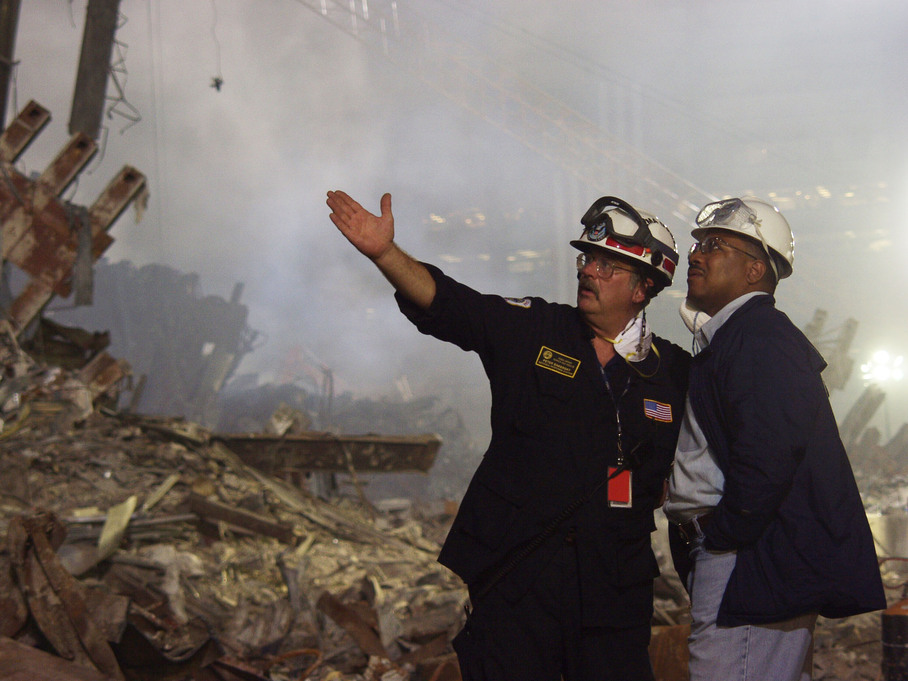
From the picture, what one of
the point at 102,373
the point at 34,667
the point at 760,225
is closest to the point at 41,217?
the point at 102,373

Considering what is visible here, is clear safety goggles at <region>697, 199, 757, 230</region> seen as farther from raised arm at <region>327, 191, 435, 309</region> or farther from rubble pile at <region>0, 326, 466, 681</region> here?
rubble pile at <region>0, 326, 466, 681</region>

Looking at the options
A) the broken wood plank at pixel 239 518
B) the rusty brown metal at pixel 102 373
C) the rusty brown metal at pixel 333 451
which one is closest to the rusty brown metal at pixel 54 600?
the broken wood plank at pixel 239 518

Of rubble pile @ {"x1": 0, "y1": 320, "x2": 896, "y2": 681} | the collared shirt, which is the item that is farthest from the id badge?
rubble pile @ {"x1": 0, "y1": 320, "x2": 896, "y2": 681}

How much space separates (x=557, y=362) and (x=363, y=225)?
0.80m

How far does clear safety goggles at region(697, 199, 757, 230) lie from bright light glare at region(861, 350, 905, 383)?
3181 cm

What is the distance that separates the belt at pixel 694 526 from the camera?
206 cm

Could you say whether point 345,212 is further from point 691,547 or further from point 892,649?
point 892,649

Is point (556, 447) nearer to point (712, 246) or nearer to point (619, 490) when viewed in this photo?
point (619, 490)

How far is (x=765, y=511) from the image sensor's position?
1879 mm

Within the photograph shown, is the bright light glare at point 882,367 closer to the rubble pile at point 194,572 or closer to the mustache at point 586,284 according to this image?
the rubble pile at point 194,572

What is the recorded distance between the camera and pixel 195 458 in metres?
8.66

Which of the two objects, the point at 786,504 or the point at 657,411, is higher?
the point at 657,411

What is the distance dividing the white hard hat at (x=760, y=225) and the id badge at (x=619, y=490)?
876mm

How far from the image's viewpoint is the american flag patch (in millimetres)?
2322
